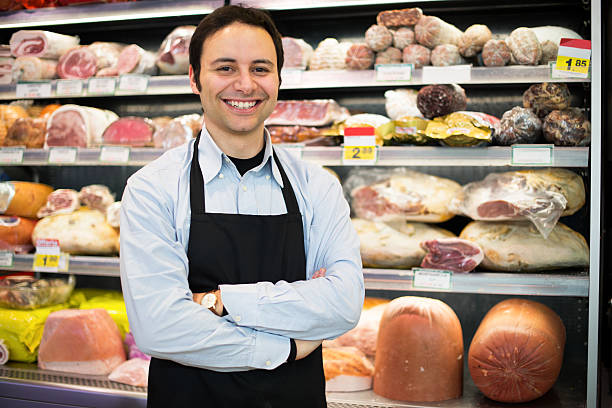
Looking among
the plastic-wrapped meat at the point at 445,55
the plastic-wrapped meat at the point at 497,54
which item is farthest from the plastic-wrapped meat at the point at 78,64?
the plastic-wrapped meat at the point at 497,54

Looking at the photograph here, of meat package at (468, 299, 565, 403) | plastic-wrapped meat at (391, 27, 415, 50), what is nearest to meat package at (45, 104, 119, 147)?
plastic-wrapped meat at (391, 27, 415, 50)

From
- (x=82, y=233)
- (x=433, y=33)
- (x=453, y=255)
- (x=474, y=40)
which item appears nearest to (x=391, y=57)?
(x=433, y=33)

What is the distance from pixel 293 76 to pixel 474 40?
816mm

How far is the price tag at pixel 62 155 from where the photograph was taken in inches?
112

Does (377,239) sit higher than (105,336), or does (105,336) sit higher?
(377,239)

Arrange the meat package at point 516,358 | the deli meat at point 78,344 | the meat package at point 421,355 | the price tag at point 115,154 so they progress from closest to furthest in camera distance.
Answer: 1. the meat package at point 516,358
2. the meat package at point 421,355
3. the deli meat at point 78,344
4. the price tag at point 115,154

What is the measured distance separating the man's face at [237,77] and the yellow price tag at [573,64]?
53.7 inches

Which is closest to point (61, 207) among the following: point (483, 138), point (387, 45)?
point (387, 45)

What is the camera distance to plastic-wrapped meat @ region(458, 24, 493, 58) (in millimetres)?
2504

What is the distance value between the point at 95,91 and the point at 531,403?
2.44 meters

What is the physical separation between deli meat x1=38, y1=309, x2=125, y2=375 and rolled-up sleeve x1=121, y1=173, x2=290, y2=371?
1.35 metres

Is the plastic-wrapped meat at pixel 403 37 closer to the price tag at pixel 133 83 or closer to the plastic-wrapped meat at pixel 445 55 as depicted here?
the plastic-wrapped meat at pixel 445 55

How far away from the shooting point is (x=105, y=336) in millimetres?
2670

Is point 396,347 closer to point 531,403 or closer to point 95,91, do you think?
point 531,403
